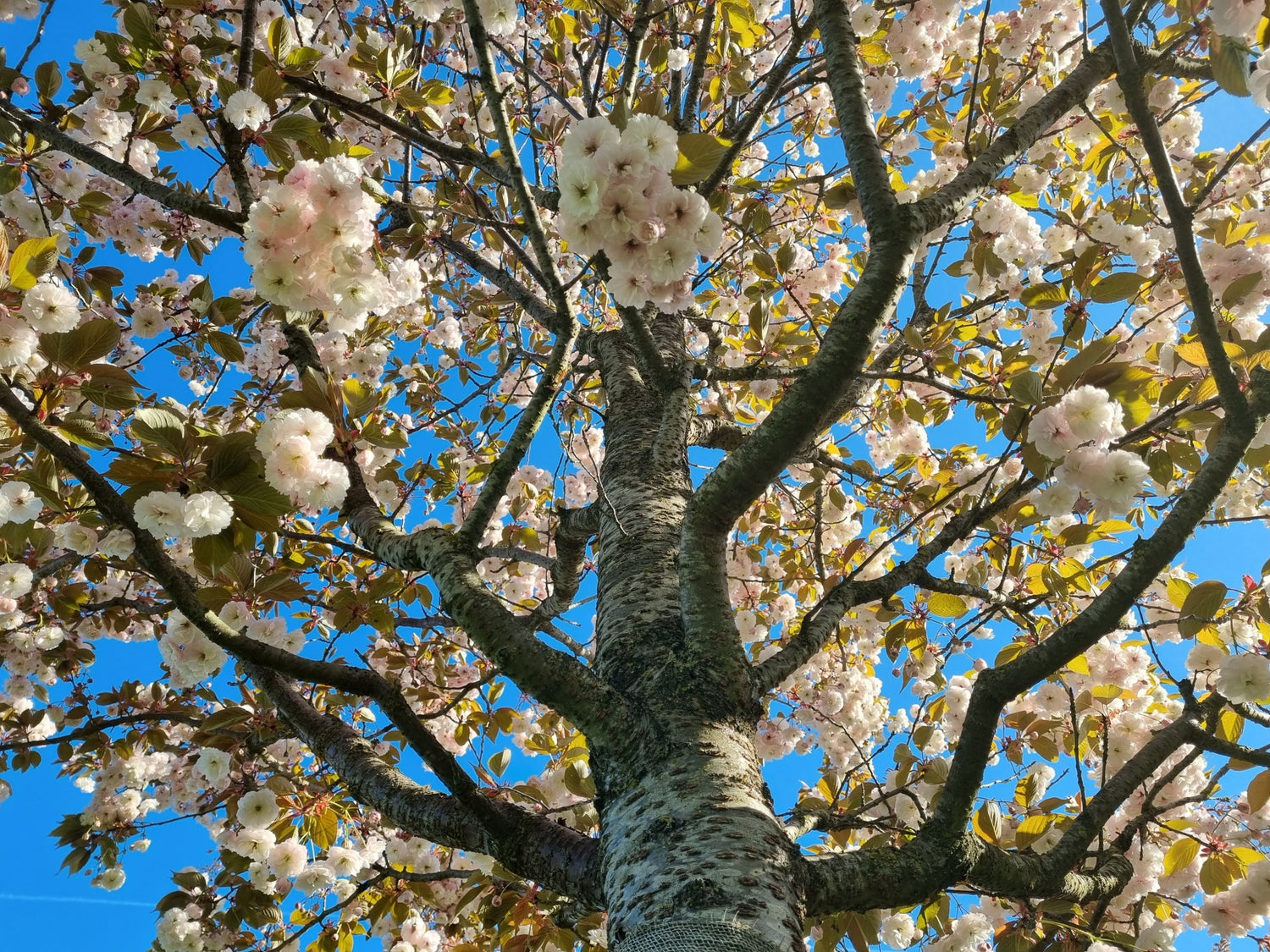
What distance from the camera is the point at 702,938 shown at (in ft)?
2.84

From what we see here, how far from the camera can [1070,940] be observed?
1.55m

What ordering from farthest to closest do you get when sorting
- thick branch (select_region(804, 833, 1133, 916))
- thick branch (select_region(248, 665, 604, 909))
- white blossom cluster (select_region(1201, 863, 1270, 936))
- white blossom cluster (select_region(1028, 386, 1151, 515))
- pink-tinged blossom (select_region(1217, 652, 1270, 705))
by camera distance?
white blossom cluster (select_region(1201, 863, 1270, 936)), pink-tinged blossom (select_region(1217, 652, 1270, 705)), white blossom cluster (select_region(1028, 386, 1151, 515)), thick branch (select_region(248, 665, 604, 909)), thick branch (select_region(804, 833, 1133, 916))

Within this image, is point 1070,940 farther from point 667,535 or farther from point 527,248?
point 527,248

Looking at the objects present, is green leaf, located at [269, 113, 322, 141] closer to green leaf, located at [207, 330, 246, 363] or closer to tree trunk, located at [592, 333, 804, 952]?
green leaf, located at [207, 330, 246, 363]

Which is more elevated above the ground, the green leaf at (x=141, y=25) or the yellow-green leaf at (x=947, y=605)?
the green leaf at (x=141, y=25)

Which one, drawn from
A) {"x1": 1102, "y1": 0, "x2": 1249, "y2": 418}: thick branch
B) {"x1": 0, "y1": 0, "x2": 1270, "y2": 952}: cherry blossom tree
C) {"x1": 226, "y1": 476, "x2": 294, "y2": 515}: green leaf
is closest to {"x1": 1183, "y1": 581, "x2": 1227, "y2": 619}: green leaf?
{"x1": 0, "y1": 0, "x2": 1270, "y2": 952}: cherry blossom tree

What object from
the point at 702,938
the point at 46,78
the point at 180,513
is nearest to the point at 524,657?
the point at 702,938

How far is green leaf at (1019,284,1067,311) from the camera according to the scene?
206 cm

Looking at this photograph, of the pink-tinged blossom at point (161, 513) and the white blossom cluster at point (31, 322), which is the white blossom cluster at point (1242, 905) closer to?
the pink-tinged blossom at point (161, 513)

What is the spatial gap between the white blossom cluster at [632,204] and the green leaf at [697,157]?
25 mm

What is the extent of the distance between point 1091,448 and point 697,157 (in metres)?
1.05

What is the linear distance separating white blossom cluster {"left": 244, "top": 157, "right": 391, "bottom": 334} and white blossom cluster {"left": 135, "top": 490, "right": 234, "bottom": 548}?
395mm

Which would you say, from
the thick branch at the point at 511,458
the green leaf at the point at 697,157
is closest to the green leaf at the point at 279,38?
the thick branch at the point at 511,458

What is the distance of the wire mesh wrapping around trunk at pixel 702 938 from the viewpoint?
856mm
